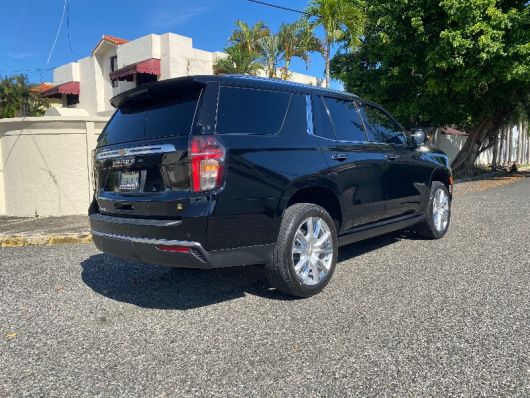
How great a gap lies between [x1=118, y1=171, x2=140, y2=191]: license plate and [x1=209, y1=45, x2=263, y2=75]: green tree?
62.4ft

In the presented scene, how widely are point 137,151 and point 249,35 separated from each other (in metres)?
21.4

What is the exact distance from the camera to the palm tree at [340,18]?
50.0 feet

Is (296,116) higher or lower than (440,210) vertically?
higher

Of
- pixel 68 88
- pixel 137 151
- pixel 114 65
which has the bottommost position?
pixel 137 151

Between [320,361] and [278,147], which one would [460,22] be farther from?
[320,361]

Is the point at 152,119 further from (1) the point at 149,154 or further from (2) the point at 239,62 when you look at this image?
(2) the point at 239,62

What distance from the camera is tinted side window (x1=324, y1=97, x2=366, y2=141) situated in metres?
4.44

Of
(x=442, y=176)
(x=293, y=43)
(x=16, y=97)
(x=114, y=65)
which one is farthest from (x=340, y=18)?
(x=16, y=97)

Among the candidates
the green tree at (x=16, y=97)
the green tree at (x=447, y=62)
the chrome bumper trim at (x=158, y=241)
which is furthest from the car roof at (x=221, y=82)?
the green tree at (x=16, y=97)

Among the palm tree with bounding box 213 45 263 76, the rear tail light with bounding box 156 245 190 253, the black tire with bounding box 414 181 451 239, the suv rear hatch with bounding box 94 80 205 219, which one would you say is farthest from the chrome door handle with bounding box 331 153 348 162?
the palm tree with bounding box 213 45 263 76

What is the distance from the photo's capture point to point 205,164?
316 cm

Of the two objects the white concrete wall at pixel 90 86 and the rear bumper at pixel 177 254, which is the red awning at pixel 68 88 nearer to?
the white concrete wall at pixel 90 86

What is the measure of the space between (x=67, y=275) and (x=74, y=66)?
2841 cm

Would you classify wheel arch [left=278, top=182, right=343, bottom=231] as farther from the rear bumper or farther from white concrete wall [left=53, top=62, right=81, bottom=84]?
white concrete wall [left=53, top=62, right=81, bottom=84]
